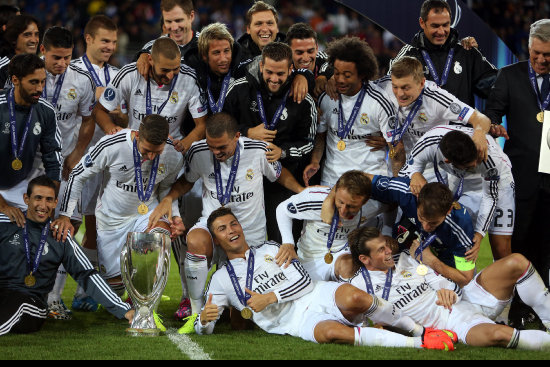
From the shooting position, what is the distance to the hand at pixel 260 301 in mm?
5211

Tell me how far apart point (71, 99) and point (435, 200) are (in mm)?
3132

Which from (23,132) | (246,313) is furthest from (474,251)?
(23,132)

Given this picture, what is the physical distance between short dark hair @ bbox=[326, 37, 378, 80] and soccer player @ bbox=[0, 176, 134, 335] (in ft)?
7.44

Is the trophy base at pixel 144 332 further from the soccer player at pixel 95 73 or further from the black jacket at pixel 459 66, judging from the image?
the black jacket at pixel 459 66

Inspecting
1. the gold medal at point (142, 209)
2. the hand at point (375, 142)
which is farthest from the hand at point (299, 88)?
the gold medal at point (142, 209)

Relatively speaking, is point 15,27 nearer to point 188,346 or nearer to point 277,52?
point 277,52

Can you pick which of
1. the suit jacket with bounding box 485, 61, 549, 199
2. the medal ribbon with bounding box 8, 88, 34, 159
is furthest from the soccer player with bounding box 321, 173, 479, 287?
the medal ribbon with bounding box 8, 88, 34, 159

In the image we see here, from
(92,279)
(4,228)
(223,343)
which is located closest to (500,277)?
(223,343)

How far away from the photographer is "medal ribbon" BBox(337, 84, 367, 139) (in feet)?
19.8

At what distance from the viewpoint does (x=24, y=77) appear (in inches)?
219

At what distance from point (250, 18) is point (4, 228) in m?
2.67

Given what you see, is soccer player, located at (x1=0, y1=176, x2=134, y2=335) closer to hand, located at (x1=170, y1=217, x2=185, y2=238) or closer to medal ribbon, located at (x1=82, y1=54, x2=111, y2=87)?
hand, located at (x1=170, y1=217, x2=185, y2=238)

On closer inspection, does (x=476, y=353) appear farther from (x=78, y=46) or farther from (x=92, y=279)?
(x=78, y=46)

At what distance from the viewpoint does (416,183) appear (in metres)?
5.44
